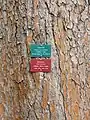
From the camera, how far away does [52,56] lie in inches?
74.5

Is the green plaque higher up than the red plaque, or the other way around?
the green plaque

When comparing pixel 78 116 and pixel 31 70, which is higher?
pixel 31 70

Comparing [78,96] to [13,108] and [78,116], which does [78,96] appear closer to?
[78,116]

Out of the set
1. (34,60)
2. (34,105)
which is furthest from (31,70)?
(34,105)

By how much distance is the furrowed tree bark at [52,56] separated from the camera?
1.88 m

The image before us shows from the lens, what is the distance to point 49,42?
1.88 metres

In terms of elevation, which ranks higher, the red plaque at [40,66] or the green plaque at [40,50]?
the green plaque at [40,50]

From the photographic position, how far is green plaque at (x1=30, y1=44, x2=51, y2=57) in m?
1.88

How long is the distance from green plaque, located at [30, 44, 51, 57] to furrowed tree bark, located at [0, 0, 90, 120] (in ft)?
0.07

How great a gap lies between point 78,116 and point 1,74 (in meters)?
0.43

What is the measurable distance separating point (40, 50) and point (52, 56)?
2.6 inches

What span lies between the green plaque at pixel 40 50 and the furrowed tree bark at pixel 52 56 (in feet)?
0.07

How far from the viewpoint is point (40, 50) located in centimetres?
189

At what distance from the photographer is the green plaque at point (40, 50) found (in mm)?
1884
